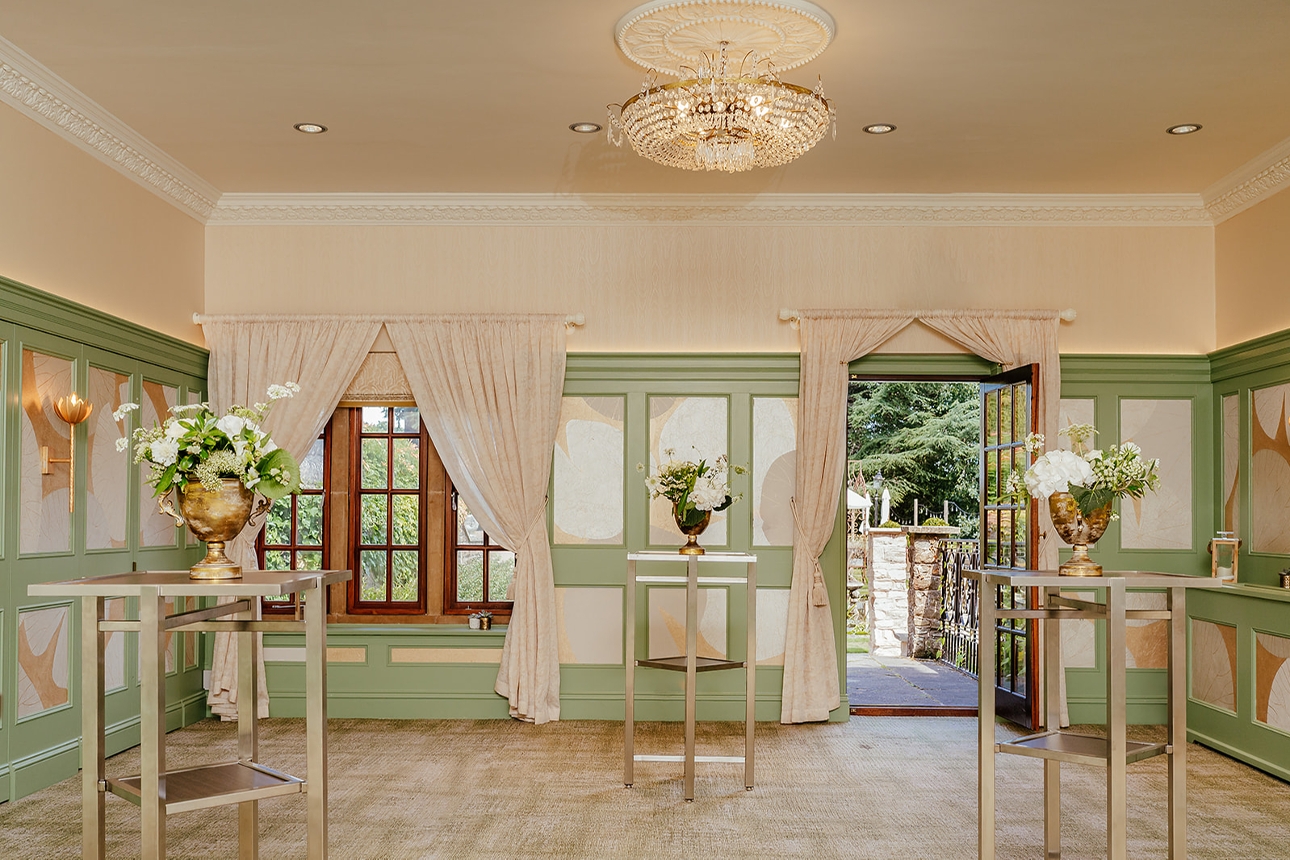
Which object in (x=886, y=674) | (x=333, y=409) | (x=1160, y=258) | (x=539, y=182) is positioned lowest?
(x=886, y=674)

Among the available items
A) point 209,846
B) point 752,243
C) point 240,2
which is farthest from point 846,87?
point 209,846

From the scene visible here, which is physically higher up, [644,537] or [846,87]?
[846,87]

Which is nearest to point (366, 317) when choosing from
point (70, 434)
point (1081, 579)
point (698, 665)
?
point (70, 434)

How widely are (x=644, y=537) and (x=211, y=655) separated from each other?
308 centimetres

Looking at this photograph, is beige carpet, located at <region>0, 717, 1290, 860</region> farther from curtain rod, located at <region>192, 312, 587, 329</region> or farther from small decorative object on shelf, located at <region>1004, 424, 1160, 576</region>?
curtain rod, located at <region>192, 312, 587, 329</region>

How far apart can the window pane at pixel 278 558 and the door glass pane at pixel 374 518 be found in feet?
1.73

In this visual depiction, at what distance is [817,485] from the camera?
23.1 ft

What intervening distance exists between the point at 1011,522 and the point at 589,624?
114 inches

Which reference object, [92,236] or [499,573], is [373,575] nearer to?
[499,573]

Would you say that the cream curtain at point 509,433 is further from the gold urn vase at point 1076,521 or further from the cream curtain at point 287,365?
the gold urn vase at point 1076,521

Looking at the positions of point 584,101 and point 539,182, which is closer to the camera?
point 584,101

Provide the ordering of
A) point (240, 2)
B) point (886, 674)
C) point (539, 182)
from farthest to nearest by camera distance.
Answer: point (886, 674), point (539, 182), point (240, 2)

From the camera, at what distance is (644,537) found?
7.17 meters

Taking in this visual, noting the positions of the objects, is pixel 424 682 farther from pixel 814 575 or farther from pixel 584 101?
pixel 584 101
